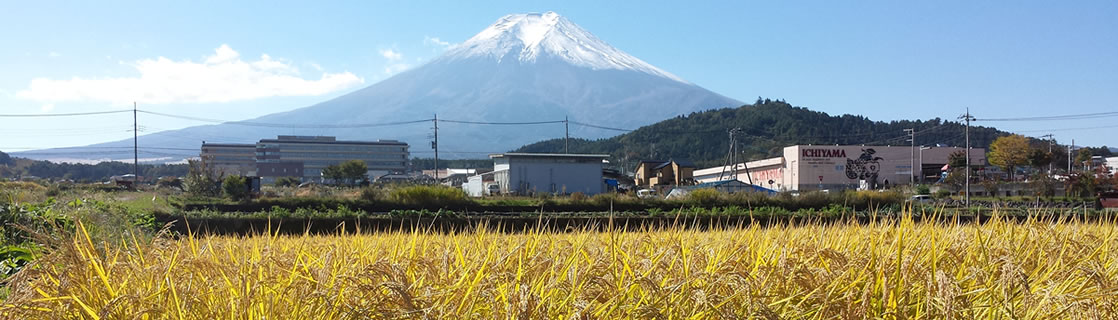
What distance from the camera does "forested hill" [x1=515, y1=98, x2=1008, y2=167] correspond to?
303 ft

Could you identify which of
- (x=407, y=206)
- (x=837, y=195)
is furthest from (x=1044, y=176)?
(x=407, y=206)

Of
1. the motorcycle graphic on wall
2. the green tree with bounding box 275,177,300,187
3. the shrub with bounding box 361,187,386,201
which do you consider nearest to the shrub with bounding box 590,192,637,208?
the shrub with bounding box 361,187,386,201

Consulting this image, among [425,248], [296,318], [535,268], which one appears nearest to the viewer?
[296,318]

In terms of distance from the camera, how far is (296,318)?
2.43 m

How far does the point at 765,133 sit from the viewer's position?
95.8m

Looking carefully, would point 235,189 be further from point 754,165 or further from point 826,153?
point 754,165

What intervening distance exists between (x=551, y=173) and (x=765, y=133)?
64123 mm

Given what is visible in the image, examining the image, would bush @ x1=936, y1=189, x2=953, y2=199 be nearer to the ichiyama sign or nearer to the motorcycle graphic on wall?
the ichiyama sign

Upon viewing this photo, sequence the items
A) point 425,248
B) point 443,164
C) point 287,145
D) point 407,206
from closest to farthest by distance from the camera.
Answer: point 425,248 < point 407,206 < point 287,145 < point 443,164

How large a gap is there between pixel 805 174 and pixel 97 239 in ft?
181

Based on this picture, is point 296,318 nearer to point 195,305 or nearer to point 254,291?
point 254,291

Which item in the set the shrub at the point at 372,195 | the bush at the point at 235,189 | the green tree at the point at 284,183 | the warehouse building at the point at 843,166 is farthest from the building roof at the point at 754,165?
the bush at the point at 235,189

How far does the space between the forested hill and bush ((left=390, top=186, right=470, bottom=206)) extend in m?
67.5

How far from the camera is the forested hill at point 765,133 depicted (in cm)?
9238
